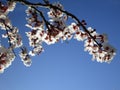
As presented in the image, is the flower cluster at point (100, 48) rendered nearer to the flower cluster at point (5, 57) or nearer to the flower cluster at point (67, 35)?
the flower cluster at point (67, 35)

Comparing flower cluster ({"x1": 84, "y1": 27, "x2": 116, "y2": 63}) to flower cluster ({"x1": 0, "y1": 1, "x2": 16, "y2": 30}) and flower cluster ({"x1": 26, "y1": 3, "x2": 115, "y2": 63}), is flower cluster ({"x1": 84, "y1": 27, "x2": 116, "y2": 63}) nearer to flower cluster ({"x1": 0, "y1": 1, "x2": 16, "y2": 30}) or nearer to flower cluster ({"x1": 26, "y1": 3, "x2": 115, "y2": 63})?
flower cluster ({"x1": 26, "y1": 3, "x2": 115, "y2": 63})

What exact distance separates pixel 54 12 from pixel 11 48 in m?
2.78

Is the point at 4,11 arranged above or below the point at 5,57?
above

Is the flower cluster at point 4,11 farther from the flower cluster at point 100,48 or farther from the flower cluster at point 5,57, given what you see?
the flower cluster at point 100,48

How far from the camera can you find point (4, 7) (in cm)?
1695

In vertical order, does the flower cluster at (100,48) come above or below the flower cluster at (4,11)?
below

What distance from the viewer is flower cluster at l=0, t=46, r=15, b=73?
15.6 metres

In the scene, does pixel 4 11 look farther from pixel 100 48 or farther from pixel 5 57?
pixel 100 48

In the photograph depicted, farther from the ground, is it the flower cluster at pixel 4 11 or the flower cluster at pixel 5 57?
the flower cluster at pixel 4 11

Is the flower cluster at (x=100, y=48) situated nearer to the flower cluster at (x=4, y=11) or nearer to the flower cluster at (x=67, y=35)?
the flower cluster at (x=67, y=35)

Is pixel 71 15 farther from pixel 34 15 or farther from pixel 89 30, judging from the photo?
pixel 34 15

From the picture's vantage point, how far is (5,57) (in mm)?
15758

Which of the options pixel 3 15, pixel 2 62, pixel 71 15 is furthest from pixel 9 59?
pixel 71 15

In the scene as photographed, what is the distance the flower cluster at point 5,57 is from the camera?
15.6m
